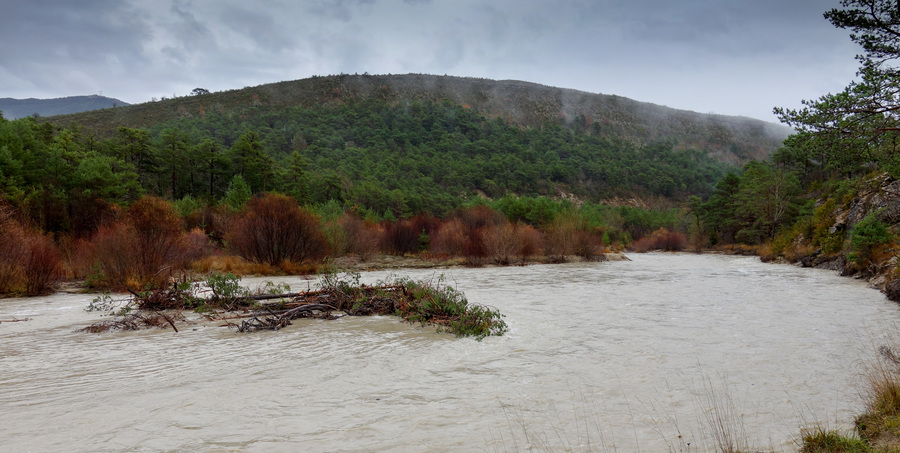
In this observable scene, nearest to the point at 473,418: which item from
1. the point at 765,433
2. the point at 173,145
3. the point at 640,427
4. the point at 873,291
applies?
the point at 640,427

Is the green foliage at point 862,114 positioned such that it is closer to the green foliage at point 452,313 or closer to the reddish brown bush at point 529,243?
the green foliage at point 452,313

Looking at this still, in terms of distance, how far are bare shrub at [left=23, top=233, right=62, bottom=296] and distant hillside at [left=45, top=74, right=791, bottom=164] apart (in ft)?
298

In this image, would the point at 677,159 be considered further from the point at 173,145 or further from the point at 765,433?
the point at 765,433

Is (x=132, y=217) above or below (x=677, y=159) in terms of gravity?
below

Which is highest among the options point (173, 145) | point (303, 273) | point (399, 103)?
point (399, 103)

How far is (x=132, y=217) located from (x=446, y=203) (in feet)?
164

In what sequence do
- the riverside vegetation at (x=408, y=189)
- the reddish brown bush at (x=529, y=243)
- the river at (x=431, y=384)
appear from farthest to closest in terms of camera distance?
the reddish brown bush at (x=529, y=243) → the riverside vegetation at (x=408, y=189) → the river at (x=431, y=384)

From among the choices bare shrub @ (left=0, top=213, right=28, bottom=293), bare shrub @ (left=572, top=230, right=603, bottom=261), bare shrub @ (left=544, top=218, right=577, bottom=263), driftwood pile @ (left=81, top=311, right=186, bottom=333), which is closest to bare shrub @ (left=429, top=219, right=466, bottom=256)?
bare shrub @ (left=544, top=218, right=577, bottom=263)

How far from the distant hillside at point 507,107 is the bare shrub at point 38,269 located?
90875 millimetres

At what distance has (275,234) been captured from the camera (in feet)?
83.4

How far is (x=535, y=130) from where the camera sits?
138m

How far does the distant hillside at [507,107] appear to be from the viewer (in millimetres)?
106938

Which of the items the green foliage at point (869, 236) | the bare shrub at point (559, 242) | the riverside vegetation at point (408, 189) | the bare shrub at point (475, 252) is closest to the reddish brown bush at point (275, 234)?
the riverside vegetation at point (408, 189)

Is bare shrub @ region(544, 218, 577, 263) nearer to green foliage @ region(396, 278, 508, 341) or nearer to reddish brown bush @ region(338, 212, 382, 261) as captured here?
reddish brown bush @ region(338, 212, 382, 261)
